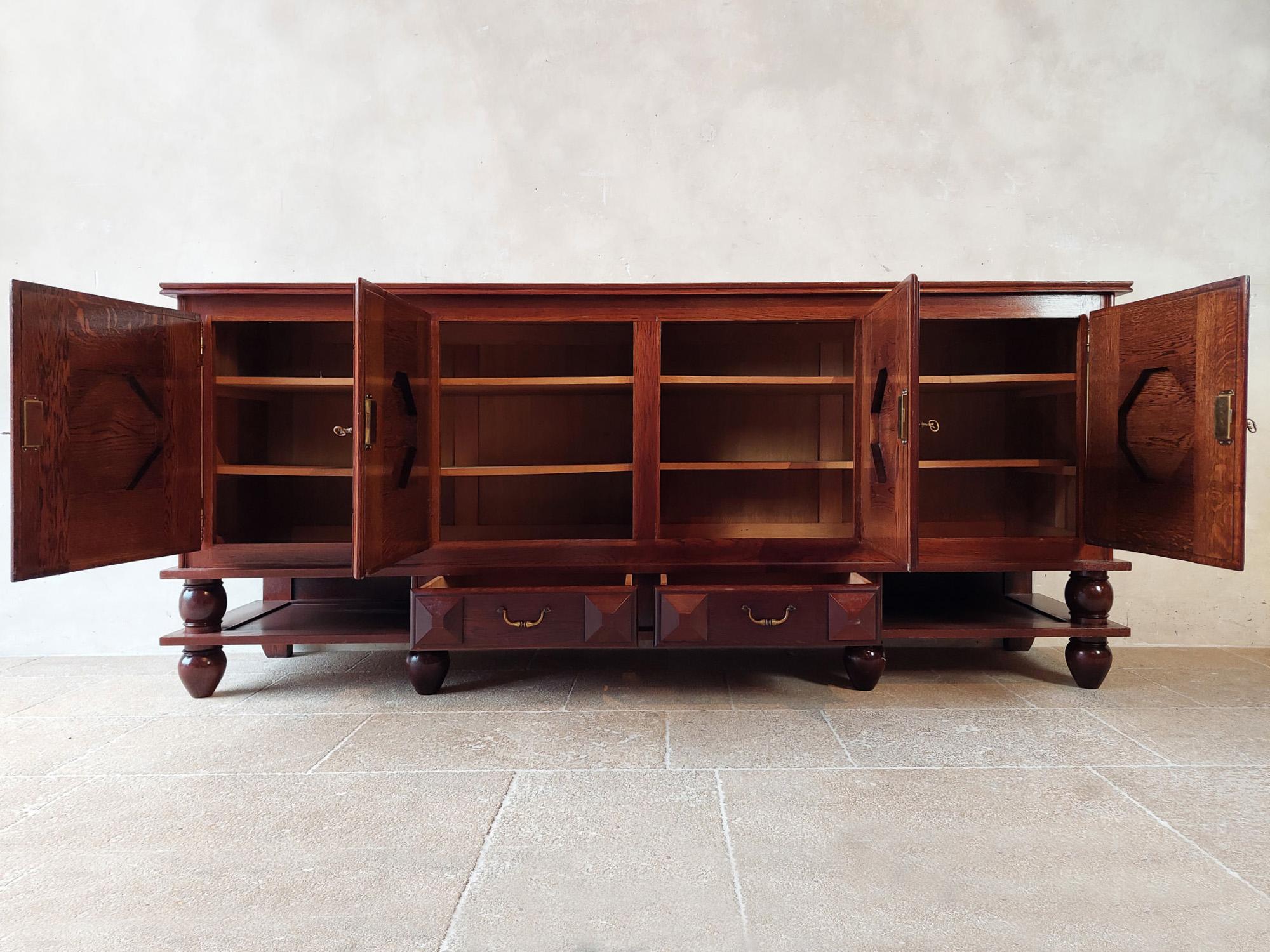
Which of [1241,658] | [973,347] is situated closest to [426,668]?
[973,347]

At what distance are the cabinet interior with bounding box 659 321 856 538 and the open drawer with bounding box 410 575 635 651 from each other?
27.6 inches

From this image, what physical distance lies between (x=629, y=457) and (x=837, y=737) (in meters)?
1.36

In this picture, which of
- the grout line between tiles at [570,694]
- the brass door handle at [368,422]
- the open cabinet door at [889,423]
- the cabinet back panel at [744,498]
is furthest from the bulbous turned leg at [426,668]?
the open cabinet door at [889,423]

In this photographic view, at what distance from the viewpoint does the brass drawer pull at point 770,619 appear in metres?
2.21

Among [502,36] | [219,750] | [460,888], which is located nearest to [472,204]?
[502,36]

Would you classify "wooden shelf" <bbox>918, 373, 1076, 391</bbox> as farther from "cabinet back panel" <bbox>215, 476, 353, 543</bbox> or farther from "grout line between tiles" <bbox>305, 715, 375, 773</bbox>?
"cabinet back panel" <bbox>215, 476, 353, 543</bbox>

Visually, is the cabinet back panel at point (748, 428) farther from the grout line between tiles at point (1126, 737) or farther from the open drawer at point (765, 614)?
the grout line between tiles at point (1126, 737)

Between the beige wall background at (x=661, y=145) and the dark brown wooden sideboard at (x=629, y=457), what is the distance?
0.38 meters

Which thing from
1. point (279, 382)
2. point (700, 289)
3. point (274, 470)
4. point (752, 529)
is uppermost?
point (700, 289)

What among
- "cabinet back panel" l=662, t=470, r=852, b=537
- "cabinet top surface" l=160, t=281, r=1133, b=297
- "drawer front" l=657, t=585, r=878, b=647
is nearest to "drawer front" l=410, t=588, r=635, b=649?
"drawer front" l=657, t=585, r=878, b=647

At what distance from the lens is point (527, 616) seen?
7.25 ft

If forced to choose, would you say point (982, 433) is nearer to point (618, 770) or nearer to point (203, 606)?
point (618, 770)

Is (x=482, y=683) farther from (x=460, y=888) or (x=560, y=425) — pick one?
(x=460, y=888)

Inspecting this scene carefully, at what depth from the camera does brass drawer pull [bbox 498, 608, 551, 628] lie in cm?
221
